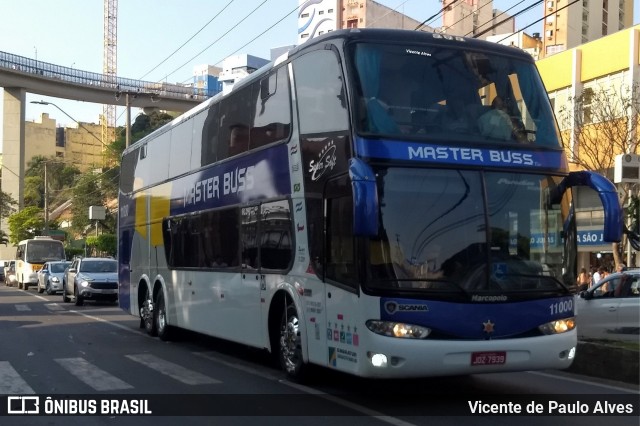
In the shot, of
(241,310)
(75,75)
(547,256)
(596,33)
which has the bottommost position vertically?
(241,310)

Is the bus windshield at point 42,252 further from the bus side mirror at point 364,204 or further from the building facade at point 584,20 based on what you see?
the building facade at point 584,20

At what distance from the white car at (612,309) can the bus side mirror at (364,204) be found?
23.9 ft

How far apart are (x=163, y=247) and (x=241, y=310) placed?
4.75 meters

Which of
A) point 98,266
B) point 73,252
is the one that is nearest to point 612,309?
point 98,266

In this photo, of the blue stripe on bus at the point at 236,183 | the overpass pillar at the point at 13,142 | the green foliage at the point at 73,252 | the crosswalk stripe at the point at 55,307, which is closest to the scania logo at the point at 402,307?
the blue stripe on bus at the point at 236,183

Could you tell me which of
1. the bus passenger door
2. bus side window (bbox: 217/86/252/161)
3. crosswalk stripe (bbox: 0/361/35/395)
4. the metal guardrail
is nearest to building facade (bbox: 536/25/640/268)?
bus side window (bbox: 217/86/252/161)

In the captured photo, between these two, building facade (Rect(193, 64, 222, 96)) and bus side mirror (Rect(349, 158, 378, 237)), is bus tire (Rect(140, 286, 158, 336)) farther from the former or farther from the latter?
building facade (Rect(193, 64, 222, 96))

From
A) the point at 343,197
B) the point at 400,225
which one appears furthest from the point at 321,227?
the point at 400,225

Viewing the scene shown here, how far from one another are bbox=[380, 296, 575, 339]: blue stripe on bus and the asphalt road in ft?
2.94

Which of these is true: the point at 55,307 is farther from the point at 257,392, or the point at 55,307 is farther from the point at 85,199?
the point at 85,199

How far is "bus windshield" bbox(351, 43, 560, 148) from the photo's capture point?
8.93 m

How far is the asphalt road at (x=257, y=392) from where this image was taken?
852 cm

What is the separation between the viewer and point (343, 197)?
896 cm

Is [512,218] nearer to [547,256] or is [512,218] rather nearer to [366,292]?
[547,256]
